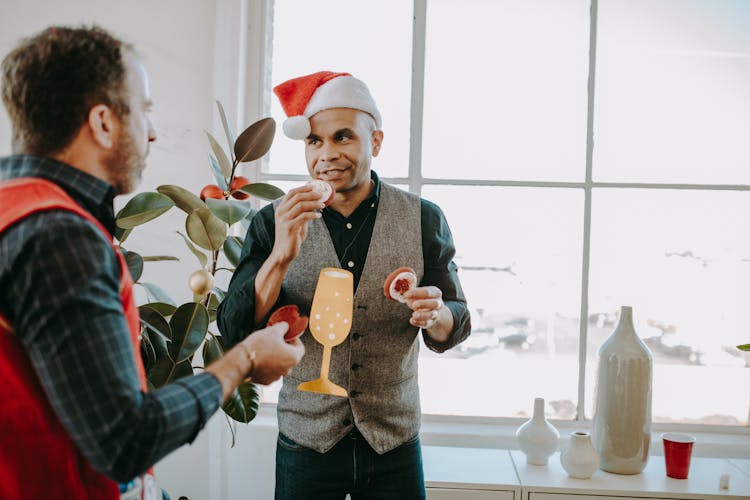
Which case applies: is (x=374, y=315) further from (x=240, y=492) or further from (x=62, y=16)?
(x=62, y=16)

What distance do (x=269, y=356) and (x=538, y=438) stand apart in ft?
4.73

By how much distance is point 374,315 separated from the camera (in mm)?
1613

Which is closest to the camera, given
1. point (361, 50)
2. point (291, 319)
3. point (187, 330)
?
point (291, 319)

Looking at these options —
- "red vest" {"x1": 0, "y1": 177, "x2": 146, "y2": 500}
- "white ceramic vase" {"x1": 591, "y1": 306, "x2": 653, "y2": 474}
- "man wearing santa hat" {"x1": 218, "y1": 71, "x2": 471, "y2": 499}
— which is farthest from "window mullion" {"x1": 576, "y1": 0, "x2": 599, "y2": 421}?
"red vest" {"x1": 0, "y1": 177, "x2": 146, "y2": 500}

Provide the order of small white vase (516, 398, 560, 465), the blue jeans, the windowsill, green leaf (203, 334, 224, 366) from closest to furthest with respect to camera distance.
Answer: the blue jeans → green leaf (203, 334, 224, 366) → small white vase (516, 398, 560, 465) → the windowsill

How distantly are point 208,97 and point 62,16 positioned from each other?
2.05 ft

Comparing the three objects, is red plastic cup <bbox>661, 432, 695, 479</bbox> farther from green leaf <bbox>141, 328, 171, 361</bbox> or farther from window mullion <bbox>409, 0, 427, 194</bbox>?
green leaf <bbox>141, 328, 171, 361</bbox>

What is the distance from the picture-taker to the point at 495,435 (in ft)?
8.18

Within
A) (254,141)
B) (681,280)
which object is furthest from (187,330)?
(681,280)

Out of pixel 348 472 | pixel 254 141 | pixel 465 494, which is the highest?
pixel 254 141

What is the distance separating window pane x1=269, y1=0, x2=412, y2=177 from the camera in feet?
8.46

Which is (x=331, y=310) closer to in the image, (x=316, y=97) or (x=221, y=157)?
(x=316, y=97)

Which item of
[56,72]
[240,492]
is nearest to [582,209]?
[240,492]

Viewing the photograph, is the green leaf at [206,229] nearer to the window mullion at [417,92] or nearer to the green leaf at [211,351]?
the green leaf at [211,351]
